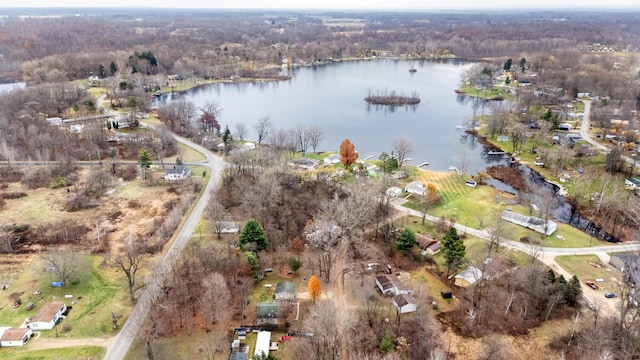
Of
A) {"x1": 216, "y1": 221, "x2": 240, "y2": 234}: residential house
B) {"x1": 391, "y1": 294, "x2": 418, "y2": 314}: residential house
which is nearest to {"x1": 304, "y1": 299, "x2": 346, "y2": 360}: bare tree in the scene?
{"x1": 391, "y1": 294, "x2": 418, "y2": 314}: residential house

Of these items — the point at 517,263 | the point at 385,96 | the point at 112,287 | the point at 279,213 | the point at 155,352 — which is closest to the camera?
the point at 155,352

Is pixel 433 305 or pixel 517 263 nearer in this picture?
pixel 433 305

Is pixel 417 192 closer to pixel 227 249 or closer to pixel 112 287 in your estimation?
pixel 227 249

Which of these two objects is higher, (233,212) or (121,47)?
(121,47)

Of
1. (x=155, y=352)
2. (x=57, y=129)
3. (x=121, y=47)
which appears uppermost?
(x=121, y=47)

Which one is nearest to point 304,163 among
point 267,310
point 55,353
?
point 267,310

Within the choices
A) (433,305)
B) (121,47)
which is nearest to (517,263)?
(433,305)

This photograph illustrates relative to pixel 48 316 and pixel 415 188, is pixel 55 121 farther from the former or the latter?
pixel 415 188

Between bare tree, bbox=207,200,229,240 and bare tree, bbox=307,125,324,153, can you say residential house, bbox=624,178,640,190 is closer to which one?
bare tree, bbox=307,125,324,153
